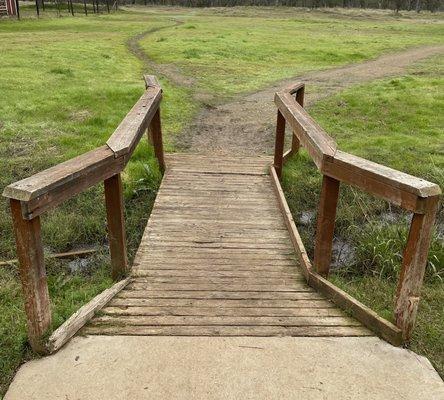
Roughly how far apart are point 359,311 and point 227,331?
101cm

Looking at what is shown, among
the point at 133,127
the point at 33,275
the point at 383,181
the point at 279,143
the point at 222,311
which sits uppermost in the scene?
the point at 383,181

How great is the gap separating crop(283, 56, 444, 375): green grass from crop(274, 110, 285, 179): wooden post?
216 millimetres

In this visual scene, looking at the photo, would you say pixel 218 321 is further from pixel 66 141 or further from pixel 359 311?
pixel 66 141

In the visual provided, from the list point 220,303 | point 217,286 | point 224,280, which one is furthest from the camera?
point 224,280

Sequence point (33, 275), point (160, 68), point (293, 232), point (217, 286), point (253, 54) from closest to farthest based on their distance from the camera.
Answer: point (33, 275)
point (217, 286)
point (293, 232)
point (160, 68)
point (253, 54)

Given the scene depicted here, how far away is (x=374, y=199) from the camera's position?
7137mm

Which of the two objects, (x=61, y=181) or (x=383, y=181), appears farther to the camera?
(x=383, y=181)

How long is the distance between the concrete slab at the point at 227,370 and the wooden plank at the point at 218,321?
0.21 m

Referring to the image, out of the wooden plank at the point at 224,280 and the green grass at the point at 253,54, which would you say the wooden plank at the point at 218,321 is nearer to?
the wooden plank at the point at 224,280

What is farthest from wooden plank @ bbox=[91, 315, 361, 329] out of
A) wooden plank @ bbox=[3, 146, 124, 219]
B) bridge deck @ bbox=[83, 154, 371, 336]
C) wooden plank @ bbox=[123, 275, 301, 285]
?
wooden plank @ bbox=[3, 146, 124, 219]

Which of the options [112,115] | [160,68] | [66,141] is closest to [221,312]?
[66,141]

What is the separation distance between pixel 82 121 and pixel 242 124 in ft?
10.8

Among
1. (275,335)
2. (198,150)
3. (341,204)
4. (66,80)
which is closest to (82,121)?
(198,150)

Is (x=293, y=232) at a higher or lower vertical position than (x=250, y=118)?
higher
